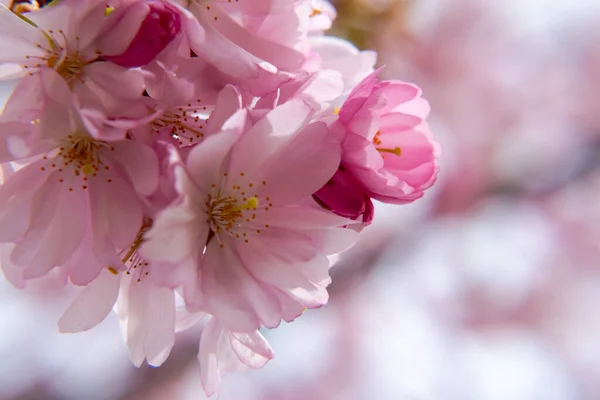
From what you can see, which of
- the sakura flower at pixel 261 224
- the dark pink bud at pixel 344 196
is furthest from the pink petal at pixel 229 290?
the dark pink bud at pixel 344 196

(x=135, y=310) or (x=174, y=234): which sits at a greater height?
(x=174, y=234)

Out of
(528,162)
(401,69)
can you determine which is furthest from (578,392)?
(401,69)

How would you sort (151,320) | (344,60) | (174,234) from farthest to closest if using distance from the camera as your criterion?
1. (344,60)
2. (151,320)
3. (174,234)

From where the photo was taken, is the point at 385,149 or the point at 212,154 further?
the point at 385,149

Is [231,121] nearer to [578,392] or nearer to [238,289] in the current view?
[238,289]

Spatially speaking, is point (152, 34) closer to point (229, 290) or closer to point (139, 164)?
point (139, 164)

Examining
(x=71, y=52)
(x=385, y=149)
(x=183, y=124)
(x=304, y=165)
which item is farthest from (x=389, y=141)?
(x=71, y=52)
